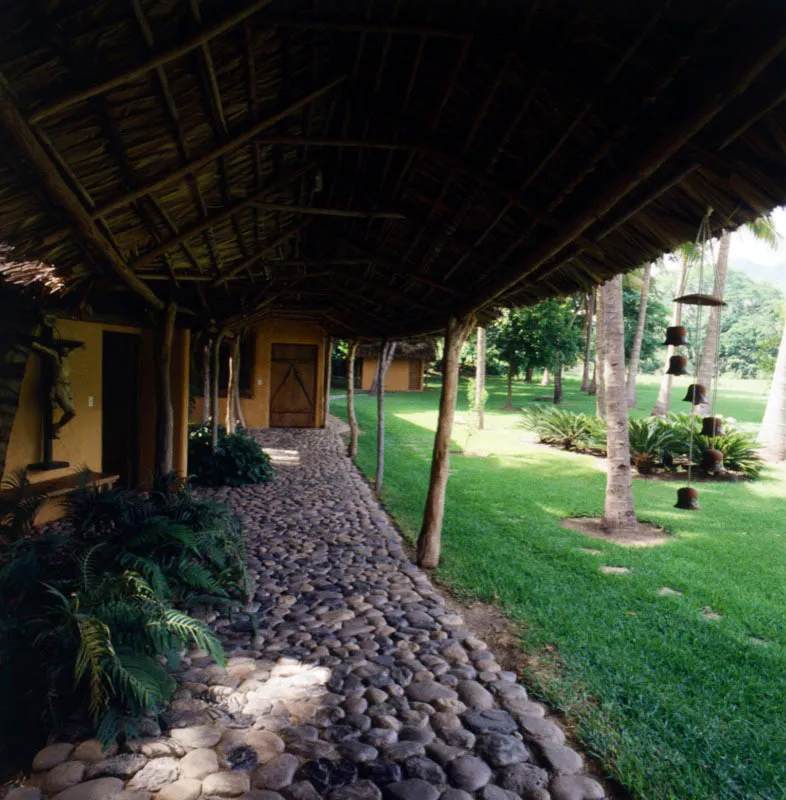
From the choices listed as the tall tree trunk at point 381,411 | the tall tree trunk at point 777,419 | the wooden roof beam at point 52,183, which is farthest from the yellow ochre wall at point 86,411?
the tall tree trunk at point 777,419

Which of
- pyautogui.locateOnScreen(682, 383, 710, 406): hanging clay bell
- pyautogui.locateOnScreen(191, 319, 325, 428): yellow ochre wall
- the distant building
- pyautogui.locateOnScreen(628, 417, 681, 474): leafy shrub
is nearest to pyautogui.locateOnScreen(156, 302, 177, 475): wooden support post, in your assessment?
pyautogui.locateOnScreen(682, 383, 710, 406): hanging clay bell

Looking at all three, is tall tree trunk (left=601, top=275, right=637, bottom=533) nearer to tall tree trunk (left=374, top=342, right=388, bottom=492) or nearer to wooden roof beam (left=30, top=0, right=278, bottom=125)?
tall tree trunk (left=374, top=342, right=388, bottom=492)

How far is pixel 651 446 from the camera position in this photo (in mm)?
11859

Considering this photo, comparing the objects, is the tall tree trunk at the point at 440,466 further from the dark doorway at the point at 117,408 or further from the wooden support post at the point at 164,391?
the dark doorway at the point at 117,408

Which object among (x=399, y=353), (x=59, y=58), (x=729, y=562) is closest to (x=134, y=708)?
Result: (x=59, y=58)

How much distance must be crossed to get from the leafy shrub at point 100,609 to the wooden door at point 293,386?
11.8 m

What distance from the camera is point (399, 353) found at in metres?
30.6

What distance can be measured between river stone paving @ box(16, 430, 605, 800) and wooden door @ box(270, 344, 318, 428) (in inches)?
460

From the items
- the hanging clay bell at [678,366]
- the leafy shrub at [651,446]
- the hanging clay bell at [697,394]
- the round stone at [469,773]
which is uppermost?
the hanging clay bell at [678,366]

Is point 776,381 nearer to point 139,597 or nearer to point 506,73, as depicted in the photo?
point 506,73

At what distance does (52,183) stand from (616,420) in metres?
6.82

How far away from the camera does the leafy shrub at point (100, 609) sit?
288cm

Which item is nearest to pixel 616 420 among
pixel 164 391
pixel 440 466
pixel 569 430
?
pixel 440 466

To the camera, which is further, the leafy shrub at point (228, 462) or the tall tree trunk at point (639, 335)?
the tall tree trunk at point (639, 335)
